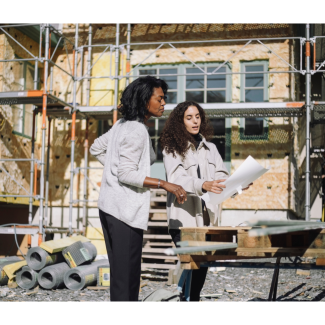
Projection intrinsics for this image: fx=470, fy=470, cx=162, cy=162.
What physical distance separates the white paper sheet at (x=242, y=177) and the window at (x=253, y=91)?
7.83 m

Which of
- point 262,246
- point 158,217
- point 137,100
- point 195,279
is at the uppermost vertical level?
point 137,100

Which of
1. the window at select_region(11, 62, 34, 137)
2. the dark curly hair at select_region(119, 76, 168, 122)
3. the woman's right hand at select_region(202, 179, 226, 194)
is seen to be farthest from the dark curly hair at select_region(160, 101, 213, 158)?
the window at select_region(11, 62, 34, 137)

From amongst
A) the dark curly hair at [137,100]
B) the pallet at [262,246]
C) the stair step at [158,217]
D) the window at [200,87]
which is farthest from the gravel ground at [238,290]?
the dark curly hair at [137,100]

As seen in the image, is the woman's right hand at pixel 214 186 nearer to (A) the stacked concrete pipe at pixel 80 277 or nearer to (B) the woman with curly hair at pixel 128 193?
(B) the woman with curly hair at pixel 128 193

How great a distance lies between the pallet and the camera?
110 inches

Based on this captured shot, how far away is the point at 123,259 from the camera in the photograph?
313 centimetres

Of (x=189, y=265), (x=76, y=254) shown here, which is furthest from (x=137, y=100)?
(x=76, y=254)

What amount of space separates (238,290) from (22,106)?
7.45 m

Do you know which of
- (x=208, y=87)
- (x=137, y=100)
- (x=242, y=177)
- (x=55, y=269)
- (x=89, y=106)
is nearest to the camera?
(x=242, y=177)

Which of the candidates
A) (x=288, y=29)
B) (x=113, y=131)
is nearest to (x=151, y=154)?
(x=113, y=131)

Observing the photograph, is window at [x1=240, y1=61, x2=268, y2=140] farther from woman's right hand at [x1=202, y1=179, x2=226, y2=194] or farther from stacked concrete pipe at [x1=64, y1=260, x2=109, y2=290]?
woman's right hand at [x1=202, y1=179, x2=226, y2=194]

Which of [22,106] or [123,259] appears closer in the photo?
[123,259]

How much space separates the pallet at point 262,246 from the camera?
2.79m

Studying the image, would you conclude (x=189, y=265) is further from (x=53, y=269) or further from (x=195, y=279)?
(x=53, y=269)
